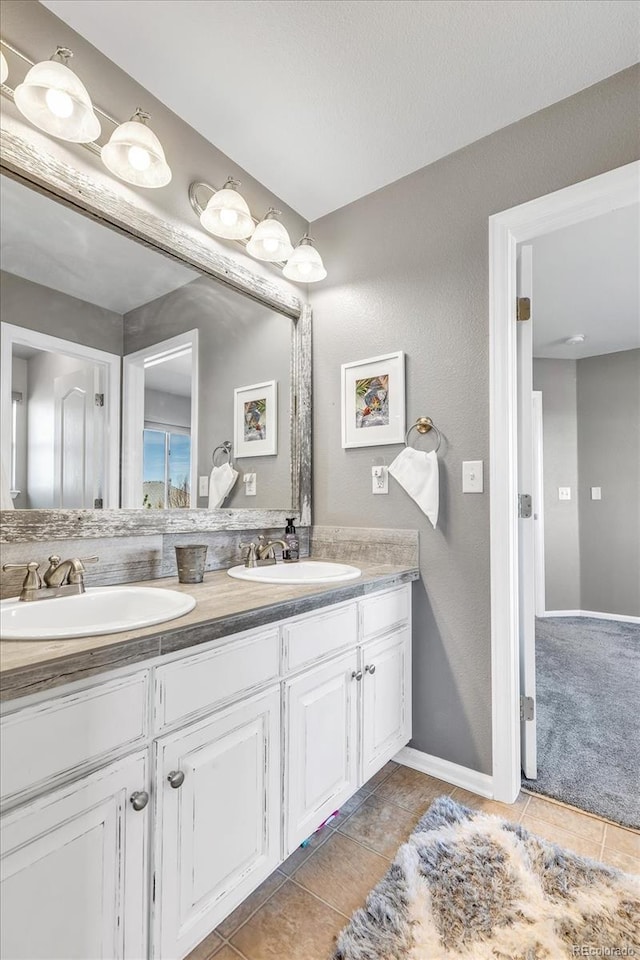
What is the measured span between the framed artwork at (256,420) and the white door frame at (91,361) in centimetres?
52

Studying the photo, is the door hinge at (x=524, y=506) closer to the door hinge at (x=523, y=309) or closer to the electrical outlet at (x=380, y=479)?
the electrical outlet at (x=380, y=479)

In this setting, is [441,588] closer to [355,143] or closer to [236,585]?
[236,585]

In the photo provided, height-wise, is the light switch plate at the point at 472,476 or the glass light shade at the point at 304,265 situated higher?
the glass light shade at the point at 304,265

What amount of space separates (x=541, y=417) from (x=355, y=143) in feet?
10.7

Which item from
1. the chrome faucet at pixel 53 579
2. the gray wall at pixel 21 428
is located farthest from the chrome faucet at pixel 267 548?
the gray wall at pixel 21 428

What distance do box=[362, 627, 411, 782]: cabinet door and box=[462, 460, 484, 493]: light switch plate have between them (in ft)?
1.97

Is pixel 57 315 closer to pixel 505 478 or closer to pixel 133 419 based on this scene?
pixel 133 419

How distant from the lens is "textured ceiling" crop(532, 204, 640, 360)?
236cm

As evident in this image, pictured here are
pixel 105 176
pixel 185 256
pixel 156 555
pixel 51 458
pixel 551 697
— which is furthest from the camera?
pixel 551 697

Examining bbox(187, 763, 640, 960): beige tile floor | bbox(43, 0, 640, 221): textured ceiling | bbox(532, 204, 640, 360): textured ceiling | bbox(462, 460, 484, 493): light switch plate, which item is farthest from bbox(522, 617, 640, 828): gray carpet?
bbox(43, 0, 640, 221): textured ceiling

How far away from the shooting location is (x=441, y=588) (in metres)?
1.79

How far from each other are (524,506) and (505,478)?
156mm

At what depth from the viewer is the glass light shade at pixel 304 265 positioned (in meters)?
1.94

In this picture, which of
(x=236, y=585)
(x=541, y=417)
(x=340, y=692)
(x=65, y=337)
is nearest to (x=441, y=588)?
(x=340, y=692)
